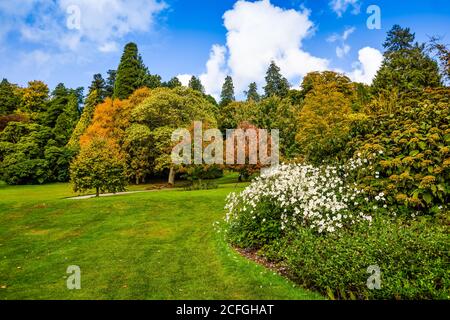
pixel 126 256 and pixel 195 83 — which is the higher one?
pixel 195 83

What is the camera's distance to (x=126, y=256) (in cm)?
846

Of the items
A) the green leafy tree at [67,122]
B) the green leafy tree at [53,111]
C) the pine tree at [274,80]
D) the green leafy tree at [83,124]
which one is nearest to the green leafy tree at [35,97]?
the green leafy tree at [53,111]

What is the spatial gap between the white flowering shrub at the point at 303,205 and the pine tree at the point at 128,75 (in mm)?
38548

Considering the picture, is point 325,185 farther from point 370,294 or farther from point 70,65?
point 70,65

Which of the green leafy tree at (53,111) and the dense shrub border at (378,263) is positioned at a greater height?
the green leafy tree at (53,111)

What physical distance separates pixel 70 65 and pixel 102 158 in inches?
283

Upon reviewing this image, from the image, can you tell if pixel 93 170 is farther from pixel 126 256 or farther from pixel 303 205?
pixel 303 205

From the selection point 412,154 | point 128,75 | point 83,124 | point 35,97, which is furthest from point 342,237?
point 35,97

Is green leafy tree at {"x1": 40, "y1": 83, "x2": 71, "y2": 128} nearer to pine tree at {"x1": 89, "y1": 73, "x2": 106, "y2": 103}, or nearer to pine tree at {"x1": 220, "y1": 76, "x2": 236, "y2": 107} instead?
pine tree at {"x1": 89, "y1": 73, "x2": 106, "y2": 103}

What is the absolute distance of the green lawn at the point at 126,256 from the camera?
616 cm

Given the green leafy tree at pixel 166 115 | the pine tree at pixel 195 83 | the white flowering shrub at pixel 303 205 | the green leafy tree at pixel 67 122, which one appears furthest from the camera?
the pine tree at pixel 195 83

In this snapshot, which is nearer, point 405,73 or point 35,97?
point 405,73

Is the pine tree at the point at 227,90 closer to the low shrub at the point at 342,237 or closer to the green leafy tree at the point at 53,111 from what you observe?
the green leafy tree at the point at 53,111

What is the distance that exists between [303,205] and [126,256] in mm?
4445
